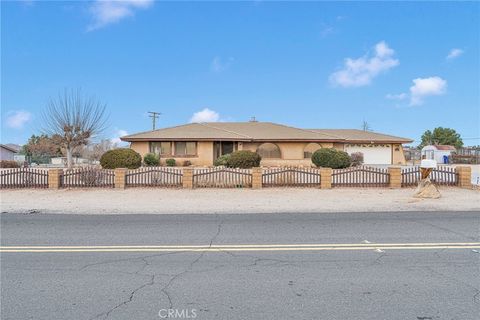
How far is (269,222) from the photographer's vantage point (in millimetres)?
9469

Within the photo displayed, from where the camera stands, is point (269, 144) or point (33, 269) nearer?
point (33, 269)

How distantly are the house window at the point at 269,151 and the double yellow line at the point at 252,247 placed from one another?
1115 inches

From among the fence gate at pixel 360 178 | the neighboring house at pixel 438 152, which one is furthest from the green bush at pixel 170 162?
the neighboring house at pixel 438 152

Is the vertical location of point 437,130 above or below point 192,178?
above

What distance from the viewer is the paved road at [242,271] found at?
13.5 ft

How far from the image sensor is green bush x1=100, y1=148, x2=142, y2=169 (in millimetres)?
24516

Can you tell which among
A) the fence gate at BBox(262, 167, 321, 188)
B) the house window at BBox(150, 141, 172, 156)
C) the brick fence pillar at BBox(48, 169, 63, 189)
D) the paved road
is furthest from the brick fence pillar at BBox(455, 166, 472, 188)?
the house window at BBox(150, 141, 172, 156)

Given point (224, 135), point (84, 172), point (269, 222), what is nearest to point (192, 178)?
point (84, 172)

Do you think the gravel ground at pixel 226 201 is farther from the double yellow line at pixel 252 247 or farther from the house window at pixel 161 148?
the house window at pixel 161 148

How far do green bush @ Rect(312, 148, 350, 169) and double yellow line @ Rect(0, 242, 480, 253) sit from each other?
20009mm

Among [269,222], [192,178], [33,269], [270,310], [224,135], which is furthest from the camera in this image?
[224,135]

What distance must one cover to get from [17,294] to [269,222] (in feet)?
19.4

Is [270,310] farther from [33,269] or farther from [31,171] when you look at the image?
[31,171]

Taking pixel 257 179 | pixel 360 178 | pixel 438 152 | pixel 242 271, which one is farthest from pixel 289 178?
pixel 438 152
